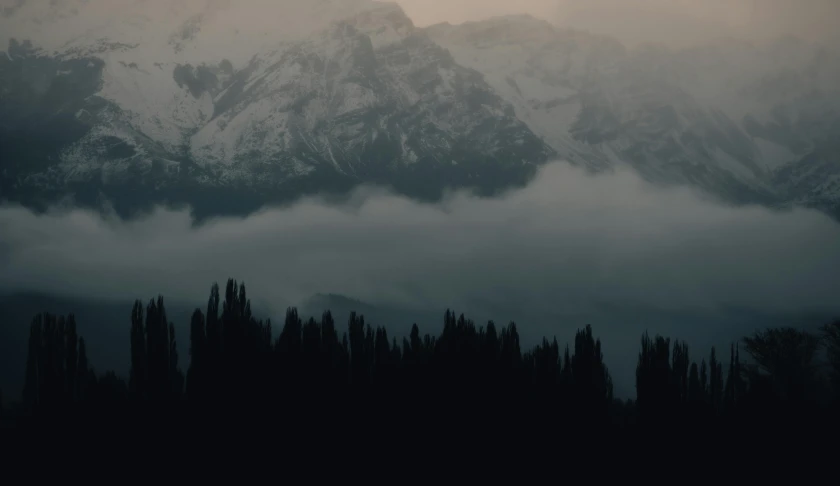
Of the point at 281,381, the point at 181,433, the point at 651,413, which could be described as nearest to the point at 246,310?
the point at 281,381

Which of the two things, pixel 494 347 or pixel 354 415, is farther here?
pixel 494 347

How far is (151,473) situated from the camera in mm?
104375

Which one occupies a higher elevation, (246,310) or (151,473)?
(246,310)

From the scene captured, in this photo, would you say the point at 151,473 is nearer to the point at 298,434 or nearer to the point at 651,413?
the point at 298,434

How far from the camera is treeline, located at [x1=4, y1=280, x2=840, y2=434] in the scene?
11338cm

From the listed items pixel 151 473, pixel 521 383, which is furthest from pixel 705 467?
pixel 151 473

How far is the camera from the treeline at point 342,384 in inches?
4464

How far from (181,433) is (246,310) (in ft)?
62.9

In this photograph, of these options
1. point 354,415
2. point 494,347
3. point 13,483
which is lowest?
point 13,483

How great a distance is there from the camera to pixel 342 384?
123m

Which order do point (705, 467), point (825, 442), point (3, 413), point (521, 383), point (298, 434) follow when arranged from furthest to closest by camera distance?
1. point (3, 413)
2. point (521, 383)
3. point (298, 434)
4. point (705, 467)
5. point (825, 442)

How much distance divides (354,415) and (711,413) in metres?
37.4

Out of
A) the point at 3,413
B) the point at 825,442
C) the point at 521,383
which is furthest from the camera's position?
the point at 3,413

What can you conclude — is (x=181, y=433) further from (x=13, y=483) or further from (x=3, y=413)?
(x=3, y=413)
